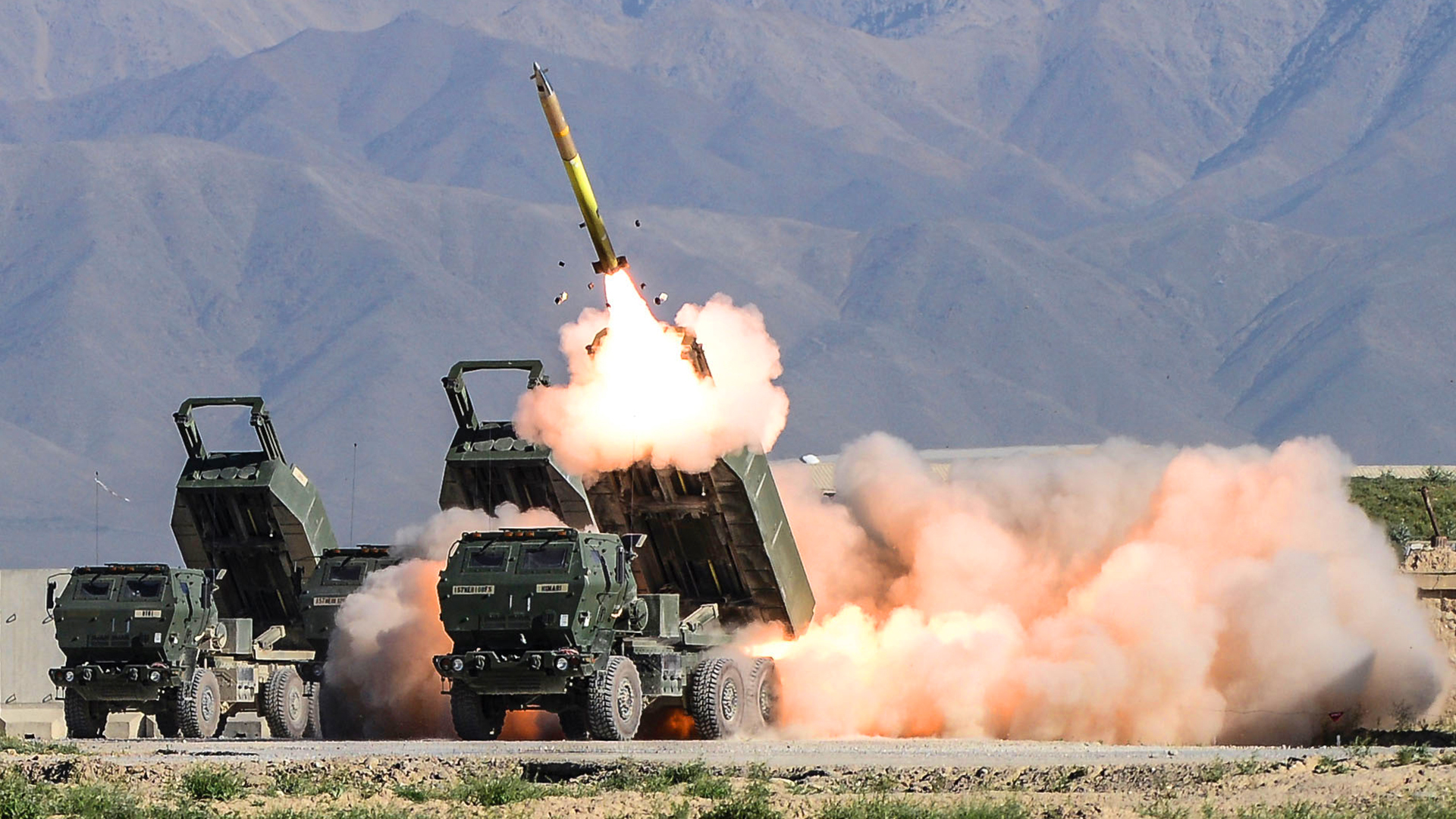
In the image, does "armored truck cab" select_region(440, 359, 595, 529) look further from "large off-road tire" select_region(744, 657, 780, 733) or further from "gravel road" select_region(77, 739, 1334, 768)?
"gravel road" select_region(77, 739, 1334, 768)

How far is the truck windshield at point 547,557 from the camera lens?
28.6 metres

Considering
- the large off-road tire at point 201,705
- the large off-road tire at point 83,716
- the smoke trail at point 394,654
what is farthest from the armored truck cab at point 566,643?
the large off-road tire at point 83,716

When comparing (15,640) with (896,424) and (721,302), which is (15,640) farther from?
(896,424)

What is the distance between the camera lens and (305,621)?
33438 mm

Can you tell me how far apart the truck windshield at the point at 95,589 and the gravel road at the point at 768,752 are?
98.1 inches

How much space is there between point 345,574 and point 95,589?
10.7 feet

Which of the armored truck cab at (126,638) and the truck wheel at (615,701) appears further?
the armored truck cab at (126,638)

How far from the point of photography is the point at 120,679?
31.2 meters

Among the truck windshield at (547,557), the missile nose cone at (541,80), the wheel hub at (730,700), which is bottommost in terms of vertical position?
the wheel hub at (730,700)

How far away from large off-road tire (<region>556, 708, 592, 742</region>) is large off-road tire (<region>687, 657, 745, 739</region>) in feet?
4.51

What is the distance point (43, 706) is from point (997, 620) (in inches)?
553

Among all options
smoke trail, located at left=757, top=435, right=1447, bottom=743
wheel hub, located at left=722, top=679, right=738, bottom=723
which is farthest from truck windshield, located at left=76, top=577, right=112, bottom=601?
smoke trail, located at left=757, top=435, right=1447, bottom=743

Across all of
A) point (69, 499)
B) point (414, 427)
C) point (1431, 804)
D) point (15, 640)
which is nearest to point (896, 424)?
point (414, 427)

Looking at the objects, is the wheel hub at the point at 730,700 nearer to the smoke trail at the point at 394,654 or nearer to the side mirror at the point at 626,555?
the side mirror at the point at 626,555
